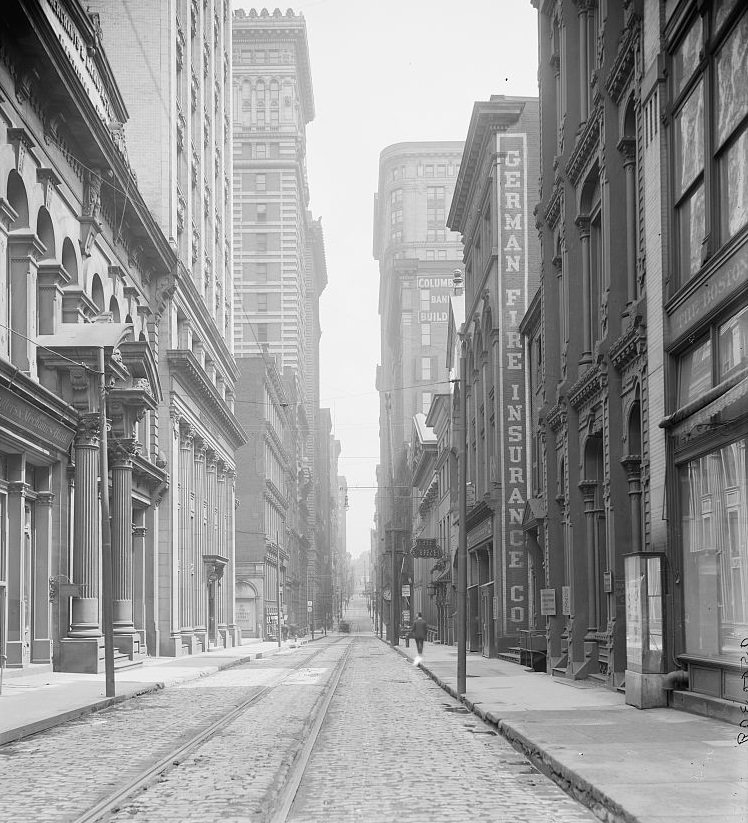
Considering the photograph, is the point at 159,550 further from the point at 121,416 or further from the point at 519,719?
the point at 519,719

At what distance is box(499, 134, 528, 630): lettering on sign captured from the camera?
4297 centimetres

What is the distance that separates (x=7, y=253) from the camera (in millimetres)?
28453

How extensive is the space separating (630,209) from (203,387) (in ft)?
107

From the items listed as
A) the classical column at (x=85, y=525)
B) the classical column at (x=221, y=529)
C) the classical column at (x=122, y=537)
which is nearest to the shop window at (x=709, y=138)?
the classical column at (x=85, y=525)

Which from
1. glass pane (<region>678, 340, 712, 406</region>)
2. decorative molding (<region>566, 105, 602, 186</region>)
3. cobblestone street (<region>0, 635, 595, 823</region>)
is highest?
decorative molding (<region>566, 105, 602, 186</region>)

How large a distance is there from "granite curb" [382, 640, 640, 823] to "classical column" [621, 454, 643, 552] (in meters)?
6.17

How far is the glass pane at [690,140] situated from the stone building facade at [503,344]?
69.8ft

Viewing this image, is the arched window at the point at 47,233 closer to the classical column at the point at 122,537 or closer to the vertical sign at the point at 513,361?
the classical column at the point at 122,537

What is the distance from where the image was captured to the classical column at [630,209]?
78.5 feet

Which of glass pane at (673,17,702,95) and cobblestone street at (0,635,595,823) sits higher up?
glass pane at (673,17,702,95)

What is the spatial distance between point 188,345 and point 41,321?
21637mm

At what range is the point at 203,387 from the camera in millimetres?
53938

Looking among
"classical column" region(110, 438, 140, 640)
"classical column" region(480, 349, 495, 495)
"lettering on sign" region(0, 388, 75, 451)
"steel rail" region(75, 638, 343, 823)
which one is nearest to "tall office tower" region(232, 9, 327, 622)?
"classical column" region(480, 349, 495, 495)

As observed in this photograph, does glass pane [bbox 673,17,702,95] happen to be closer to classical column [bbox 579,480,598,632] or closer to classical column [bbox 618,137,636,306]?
classical column [bbox 618,137,636,306]
